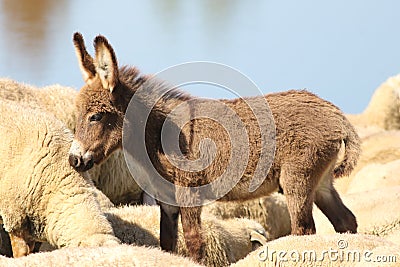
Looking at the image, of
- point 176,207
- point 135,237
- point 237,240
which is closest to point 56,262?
point 176,207

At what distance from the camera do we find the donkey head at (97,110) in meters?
6.22

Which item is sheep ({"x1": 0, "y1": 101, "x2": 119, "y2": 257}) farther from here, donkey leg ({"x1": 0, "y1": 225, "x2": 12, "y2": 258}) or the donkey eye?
the donkey eye

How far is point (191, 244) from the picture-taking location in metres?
6.55

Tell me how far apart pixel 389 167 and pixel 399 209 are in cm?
205

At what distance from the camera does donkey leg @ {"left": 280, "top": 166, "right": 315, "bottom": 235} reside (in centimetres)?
646

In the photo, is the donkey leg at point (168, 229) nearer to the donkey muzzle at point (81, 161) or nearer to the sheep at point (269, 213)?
the donkey muzzle at point (81, 161)

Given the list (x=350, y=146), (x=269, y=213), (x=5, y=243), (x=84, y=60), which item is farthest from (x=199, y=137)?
(x=269, y=213)

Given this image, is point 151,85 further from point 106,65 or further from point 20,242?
point 20,242

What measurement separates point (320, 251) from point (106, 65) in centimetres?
184

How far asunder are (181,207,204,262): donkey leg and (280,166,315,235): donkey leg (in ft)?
2.05

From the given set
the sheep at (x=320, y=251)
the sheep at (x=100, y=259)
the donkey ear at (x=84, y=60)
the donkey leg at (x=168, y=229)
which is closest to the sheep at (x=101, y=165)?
the donkey leg at (x=168, y=229)

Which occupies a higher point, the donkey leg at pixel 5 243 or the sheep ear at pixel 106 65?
the sheep ear at pixel 106 65

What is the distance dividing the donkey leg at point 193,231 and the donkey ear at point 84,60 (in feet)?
3.57

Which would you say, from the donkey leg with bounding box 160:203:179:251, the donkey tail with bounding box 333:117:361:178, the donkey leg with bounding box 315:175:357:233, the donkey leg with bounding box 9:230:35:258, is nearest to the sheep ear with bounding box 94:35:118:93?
the donkey leg with bounding box 160:203:179:251
